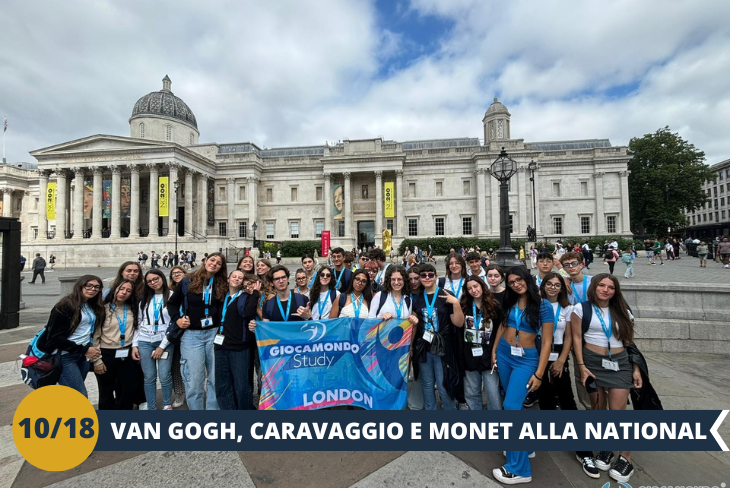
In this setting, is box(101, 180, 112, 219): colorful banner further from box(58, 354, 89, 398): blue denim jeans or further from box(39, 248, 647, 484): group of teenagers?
box(58, 354, 89, 398): blue denim jeans

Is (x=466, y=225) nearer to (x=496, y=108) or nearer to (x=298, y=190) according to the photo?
(x=496, y=108)

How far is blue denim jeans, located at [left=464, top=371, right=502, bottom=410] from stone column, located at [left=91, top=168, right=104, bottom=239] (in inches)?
1629

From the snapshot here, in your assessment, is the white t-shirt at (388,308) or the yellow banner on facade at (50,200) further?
the yellow banner on facade at (50,200)

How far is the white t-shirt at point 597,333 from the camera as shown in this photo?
3.09 metres

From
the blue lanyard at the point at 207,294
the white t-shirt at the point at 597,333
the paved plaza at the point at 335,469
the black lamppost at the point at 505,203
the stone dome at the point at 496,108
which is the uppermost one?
the stone dome at the point at 496,108

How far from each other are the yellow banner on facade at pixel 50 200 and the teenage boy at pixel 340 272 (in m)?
44.6

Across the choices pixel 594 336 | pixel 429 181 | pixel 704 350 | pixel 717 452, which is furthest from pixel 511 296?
pixel 429 181

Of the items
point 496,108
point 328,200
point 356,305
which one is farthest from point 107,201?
point 496,108

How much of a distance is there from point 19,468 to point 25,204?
217 feet

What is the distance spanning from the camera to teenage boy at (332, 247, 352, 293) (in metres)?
5.61

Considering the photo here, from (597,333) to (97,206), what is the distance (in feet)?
145

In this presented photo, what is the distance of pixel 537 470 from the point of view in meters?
2.95

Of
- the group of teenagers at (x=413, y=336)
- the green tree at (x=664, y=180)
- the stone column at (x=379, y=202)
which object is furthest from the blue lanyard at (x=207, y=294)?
the green tree at (x=664, y=180)

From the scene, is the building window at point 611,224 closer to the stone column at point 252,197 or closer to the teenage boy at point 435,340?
the stone column at point 252,197
